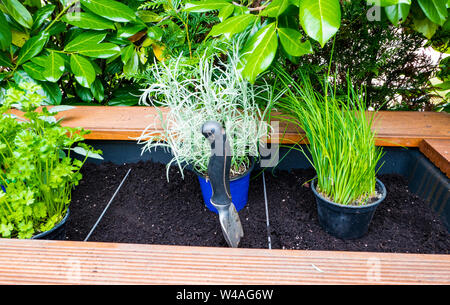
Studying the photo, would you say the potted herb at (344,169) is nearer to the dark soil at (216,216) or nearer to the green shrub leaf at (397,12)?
the dark soil at (216,216)

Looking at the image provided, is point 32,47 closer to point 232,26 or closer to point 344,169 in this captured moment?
point 232,26

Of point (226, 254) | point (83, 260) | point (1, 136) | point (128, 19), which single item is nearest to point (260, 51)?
point (226, 254)

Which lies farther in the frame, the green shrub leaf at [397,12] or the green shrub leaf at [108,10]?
the green shrub leaf at [108,10]

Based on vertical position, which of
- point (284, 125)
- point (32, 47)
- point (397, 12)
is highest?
point (397, 12)

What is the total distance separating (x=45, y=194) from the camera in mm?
906

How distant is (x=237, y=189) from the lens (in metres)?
1.07

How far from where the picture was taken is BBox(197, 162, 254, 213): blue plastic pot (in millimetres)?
1049

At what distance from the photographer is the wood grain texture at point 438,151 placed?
38.7 inches

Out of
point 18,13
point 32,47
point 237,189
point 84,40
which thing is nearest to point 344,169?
point 237,189

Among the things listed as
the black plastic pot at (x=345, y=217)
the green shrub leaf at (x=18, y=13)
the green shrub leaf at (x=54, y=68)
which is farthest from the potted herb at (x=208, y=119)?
the green shrub leaf at (x=18, y=13)

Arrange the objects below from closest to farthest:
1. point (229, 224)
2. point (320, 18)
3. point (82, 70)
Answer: point (320, 18), point (229, 224), point (82, 70)

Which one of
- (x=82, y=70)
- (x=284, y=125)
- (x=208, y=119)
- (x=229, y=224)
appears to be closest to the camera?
(x=229, y=224)

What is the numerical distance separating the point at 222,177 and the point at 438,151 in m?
0.73

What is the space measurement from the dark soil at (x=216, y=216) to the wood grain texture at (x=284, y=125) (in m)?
0.16
